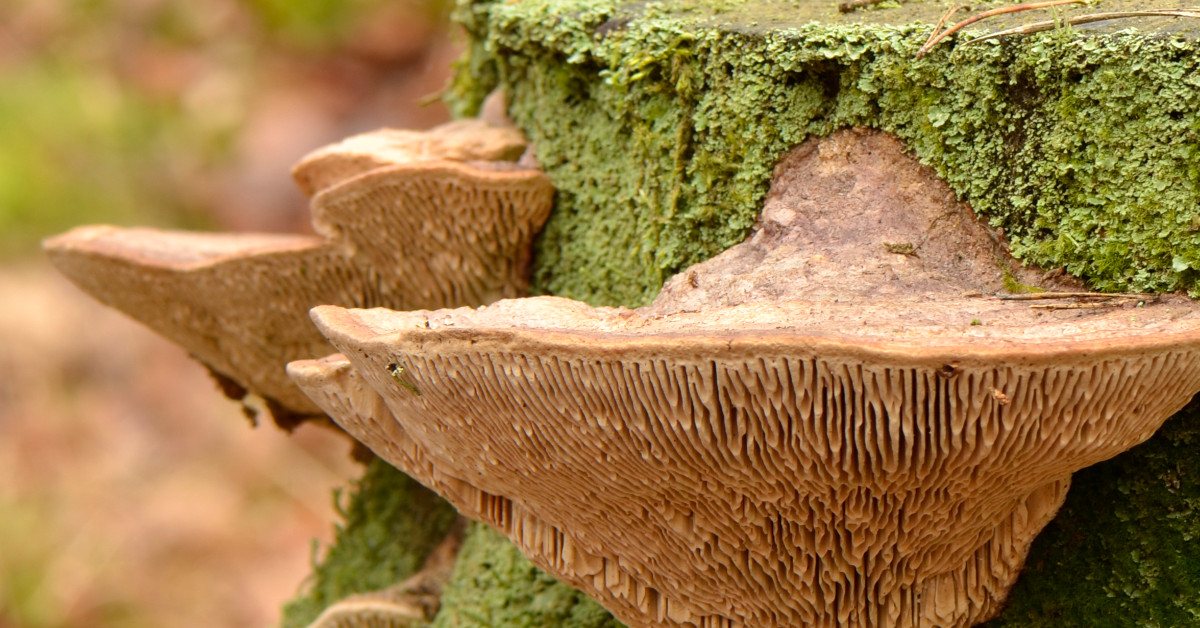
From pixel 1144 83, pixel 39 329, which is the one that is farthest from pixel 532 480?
pixel 39 329

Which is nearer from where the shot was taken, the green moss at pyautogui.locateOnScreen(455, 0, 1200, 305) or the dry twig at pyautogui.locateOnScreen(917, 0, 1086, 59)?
the green moss at pyautogui.locateOnScreen(455, 0, 1200, 305)

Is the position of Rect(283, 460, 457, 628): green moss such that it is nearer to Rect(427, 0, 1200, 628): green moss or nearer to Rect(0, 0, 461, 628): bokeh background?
Rect(427, 0, 1200, 628): green moss

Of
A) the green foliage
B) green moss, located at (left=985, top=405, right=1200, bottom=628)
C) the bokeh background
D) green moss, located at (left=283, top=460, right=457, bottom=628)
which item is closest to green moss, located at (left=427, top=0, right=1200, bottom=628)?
green moss, located at (left=985, top=405, right=1200, bottom=628)

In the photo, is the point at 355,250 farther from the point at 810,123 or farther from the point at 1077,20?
the point at 1077,20

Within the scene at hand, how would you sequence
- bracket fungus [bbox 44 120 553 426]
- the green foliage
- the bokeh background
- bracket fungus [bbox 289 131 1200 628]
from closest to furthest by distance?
bracket fungus [bbox 289 131 1200 628]
bracket fungus [bbox 44 120 553 426]
the bokeh background
the green foliage

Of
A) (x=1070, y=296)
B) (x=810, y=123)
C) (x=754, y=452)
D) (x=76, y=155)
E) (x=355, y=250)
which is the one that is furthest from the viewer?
(x=76, y=155)

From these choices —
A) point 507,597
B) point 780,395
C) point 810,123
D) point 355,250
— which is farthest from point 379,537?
point 780,395

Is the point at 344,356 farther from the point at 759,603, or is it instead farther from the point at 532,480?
the point at 759,603
